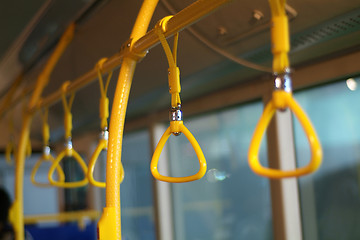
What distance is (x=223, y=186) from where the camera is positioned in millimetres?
2359

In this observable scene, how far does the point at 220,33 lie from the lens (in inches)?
50.2

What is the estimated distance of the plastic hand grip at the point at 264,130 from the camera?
56 centimetres

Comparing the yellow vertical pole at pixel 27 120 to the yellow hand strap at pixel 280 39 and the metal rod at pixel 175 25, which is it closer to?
the metal rod at pixel 175 25

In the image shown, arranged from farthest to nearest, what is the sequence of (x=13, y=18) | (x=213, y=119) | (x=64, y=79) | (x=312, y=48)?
(x=213, y=119), (x=64, y=79), (x=13, y=18), (x=312, y=48)

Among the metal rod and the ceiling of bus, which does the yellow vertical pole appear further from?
the metal rod

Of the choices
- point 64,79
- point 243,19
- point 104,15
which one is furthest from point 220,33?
point 64,79

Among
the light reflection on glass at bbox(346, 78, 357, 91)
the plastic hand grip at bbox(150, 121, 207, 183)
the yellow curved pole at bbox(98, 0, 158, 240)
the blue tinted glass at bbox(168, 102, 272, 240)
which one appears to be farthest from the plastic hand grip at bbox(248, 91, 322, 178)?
the blue tinted glass at bbox(168, 102, 272, 240)

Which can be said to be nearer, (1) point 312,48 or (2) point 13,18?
(1) point 312,48

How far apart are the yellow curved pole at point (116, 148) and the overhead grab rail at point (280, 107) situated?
48 cm

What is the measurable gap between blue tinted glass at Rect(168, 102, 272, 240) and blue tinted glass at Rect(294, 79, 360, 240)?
0.88ft

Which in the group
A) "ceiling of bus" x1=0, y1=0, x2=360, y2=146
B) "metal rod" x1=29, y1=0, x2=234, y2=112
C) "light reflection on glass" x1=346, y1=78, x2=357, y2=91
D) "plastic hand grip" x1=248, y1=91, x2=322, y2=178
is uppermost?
"ceiling of bus" x1=0, y1=0, x2=360, y2=146

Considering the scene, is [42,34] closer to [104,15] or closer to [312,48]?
[104,15]

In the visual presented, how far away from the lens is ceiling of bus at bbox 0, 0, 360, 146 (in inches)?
45.8

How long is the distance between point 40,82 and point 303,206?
4.08ft
